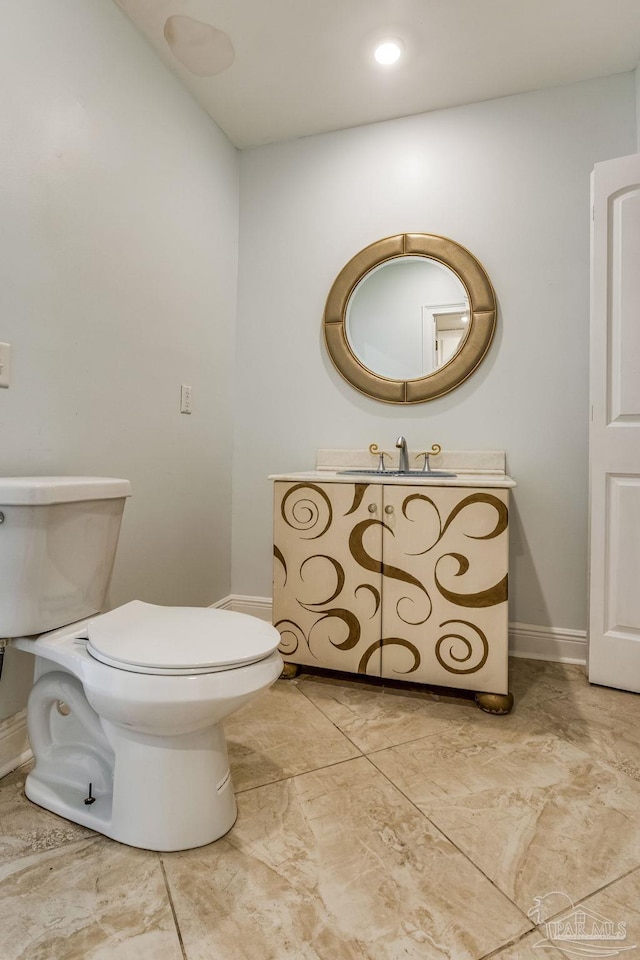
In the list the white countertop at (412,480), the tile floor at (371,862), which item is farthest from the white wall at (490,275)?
the tile floor at (371,862)

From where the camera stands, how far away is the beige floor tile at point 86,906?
31.9 inches

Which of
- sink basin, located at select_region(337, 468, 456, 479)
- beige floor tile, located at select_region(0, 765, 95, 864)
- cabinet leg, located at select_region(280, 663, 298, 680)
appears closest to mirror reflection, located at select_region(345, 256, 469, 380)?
sink basin, located at select_region(337, 468, 456, 479)

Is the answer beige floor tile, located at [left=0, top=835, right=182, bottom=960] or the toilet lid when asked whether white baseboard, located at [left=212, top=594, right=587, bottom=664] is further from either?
beige floor tile, located at [left=0, top=835, right=182, bottom=960]

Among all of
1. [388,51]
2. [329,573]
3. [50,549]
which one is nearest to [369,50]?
[388,51]

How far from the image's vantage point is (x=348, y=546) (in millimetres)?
1734

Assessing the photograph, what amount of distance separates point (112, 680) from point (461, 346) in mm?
1743

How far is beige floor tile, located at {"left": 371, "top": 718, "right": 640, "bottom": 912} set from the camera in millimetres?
973

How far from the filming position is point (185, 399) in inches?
79.3

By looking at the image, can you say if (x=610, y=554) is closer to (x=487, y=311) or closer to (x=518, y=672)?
(x=518, y=672)

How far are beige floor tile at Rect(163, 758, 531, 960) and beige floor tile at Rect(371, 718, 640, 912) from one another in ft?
0.21

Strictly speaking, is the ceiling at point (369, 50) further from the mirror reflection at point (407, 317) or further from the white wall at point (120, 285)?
the mirror reflection at point (407, 317)

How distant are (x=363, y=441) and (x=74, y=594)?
4.39 feet

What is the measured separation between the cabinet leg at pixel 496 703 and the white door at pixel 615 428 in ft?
1.33

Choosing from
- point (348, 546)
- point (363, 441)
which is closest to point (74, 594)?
point (348, 546)
